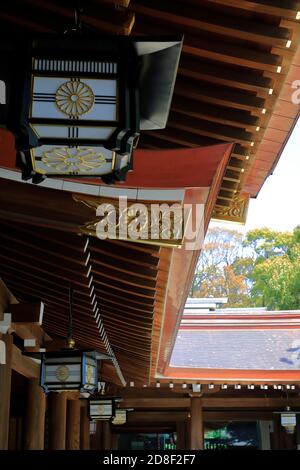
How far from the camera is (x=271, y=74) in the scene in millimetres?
3584

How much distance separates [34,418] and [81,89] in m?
6.53

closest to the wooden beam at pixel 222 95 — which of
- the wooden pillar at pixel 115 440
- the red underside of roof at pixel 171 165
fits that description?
the red underside of roof at pixel 171 165

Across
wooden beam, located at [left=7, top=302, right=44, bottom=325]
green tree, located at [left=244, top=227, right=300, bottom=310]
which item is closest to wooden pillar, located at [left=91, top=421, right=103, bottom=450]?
wooden beam, located at [left=7, top=302, right=44, bottom=325]

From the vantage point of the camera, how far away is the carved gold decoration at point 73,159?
2.78 metres

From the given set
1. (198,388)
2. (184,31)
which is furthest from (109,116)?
(198,388)

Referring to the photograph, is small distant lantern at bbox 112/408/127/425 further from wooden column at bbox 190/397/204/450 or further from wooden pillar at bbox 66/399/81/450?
wooden pillar at bbox 66/399/81/450

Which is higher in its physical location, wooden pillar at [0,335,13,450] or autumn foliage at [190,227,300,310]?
autumn foliage at [190,227,300,310]

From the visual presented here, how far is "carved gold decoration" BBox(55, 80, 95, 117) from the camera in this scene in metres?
2.64

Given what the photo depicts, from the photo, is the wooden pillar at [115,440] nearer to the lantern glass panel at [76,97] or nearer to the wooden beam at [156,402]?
the wooden beam at [156,402]

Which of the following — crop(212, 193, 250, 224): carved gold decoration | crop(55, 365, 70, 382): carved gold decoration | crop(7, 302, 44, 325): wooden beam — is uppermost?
crop(212, 193, 250, 224): carved gold decoration

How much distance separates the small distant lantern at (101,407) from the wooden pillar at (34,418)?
280 centimetres

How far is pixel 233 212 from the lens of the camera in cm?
629

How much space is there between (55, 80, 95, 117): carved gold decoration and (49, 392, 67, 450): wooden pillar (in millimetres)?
7936

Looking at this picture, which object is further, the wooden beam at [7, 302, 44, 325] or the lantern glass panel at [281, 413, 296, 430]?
the lantern glass panel at [281, 413, 296, 430]
